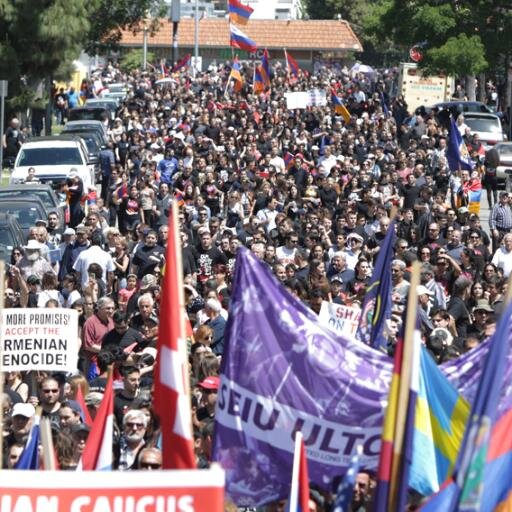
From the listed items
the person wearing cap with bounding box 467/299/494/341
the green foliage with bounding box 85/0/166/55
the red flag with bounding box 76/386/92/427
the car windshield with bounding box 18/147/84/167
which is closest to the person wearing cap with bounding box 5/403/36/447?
the red flag with bounding box 76/386/92/427

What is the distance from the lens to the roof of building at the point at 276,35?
98500 mm

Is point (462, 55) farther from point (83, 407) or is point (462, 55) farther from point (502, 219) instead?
point (83, 407)

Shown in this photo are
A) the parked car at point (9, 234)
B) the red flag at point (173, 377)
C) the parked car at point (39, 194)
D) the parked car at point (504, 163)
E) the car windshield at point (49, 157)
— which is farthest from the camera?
the parked car at point (504, 163)

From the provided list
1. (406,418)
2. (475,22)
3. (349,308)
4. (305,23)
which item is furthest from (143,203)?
(305,23)

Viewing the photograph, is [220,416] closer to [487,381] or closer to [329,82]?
[487,381]

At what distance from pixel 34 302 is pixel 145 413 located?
623cm

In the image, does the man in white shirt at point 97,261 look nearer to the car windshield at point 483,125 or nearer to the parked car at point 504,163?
the parked car at point 504,163

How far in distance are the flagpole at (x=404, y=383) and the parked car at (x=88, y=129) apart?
3334 centimetres

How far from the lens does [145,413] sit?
1054 cm

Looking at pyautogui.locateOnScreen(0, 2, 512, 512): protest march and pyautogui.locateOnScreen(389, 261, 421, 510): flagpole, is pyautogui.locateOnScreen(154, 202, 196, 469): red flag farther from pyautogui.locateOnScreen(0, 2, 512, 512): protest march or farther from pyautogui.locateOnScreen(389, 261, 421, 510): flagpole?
pyautogui.locateOnScreen(389, 261, 421, 510): flagpole

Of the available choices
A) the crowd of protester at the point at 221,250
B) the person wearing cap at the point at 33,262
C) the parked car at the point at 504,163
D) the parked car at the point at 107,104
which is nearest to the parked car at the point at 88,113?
the parked car at the point at 107,104

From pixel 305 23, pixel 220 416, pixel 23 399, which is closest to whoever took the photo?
pixel 220 416

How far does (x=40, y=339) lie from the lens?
13.1m

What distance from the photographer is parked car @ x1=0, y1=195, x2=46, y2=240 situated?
2325 cm
